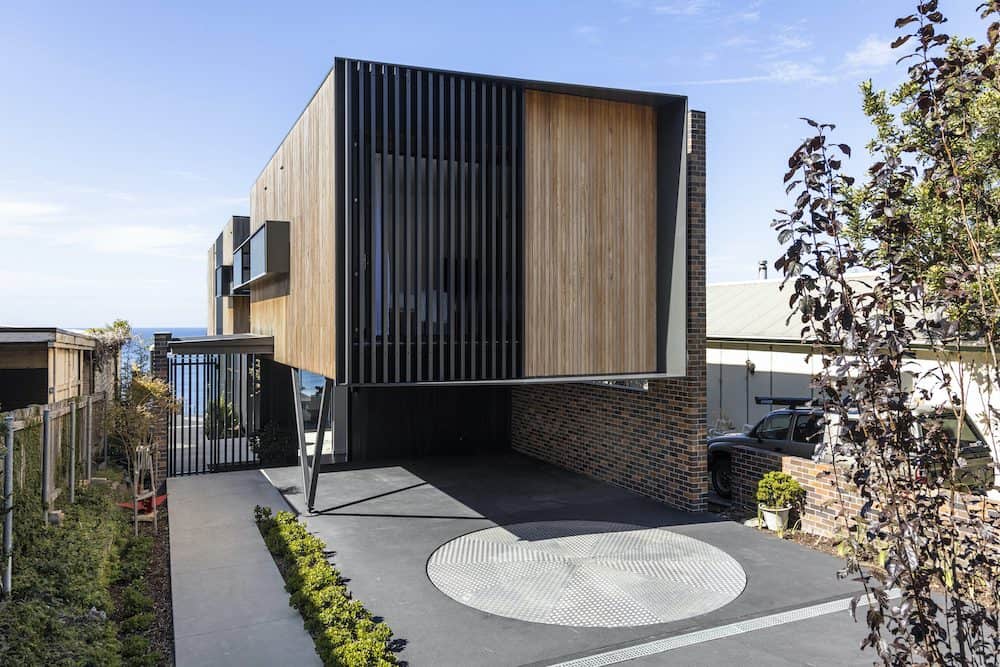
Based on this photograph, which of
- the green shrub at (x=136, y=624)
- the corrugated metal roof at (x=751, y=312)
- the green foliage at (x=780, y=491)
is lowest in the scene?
the green shrub at (x=136, y=624)

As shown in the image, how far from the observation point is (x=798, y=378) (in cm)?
1566

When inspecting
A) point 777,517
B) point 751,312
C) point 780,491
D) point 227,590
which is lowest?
point 227,590

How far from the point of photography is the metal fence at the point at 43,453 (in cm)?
517

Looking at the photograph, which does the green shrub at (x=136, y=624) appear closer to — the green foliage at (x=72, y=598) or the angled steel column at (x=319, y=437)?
the green foliage at (x=72, y=598)

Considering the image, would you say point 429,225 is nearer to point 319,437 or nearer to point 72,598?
point 319,437

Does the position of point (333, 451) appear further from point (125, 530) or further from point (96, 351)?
point (125, 530)

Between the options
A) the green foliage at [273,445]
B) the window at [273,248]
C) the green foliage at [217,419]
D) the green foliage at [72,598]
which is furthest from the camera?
the green foliage at [273,445]

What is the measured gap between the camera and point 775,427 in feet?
34.1

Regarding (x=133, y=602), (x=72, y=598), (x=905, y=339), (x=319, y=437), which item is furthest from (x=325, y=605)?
(x=905, y=339)

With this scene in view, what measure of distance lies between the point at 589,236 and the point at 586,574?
4442mm

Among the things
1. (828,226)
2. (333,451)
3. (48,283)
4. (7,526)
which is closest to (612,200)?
(828,226)

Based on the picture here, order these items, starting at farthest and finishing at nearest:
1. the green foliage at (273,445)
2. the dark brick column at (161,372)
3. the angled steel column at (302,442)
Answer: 1. the green foliage at (273,445)
2. the dark brick column at (161,372)
3. the angled steel column at (302,442)

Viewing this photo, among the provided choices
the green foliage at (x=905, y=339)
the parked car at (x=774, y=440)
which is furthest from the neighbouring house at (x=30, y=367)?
the parked car at (x=774, y=440)

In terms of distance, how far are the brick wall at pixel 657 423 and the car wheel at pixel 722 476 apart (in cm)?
114
